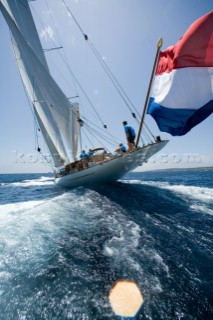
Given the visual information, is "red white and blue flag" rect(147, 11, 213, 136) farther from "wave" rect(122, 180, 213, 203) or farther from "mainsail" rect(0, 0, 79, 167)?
"mainsail" rect(0, 0, 79, 167)

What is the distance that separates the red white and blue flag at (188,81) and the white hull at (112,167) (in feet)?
14.6

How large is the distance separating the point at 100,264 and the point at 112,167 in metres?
9.19

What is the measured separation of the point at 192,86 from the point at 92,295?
6643 millimetres

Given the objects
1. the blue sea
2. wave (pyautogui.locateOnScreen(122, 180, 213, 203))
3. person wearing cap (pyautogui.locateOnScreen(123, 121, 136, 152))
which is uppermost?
person wearing cap (pyautogui.locateOnScreen(123, 121, 136, 152))

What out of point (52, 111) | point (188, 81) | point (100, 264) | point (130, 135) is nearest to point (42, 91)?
point (52, 111)

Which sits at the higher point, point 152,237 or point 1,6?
point 1,6

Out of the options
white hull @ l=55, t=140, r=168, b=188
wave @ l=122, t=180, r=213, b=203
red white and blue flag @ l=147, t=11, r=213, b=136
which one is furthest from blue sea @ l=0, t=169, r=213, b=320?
white hull @ l=55, t=140, r=168, b=188

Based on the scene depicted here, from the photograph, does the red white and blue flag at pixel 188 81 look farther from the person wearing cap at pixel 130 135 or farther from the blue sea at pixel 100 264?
the person wearing cap at pixel 130 135

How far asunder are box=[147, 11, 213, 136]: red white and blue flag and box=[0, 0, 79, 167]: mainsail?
45.9ft

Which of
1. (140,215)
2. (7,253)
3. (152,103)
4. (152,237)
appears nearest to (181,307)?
(152,237)

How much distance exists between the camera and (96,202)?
8.98m

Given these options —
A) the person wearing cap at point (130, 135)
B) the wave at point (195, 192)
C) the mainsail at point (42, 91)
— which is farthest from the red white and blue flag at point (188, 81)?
the mainsail at point (42, 91)

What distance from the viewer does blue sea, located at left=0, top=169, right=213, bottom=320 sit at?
8.71ft

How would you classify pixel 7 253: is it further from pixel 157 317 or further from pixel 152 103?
pixel 152 103
